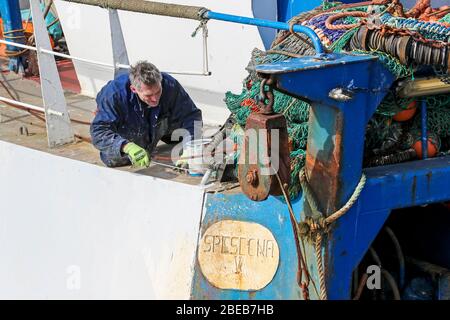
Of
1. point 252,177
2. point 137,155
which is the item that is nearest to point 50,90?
point 137,155

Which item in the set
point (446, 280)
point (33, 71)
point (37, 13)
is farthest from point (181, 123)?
point (33, 71)

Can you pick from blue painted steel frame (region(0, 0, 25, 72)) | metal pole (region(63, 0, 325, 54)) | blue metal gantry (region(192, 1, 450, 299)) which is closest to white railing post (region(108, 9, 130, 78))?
metal pole (region(63, 0, 325, 54))

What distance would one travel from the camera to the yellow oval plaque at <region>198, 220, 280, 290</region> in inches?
142

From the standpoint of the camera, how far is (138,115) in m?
4.47

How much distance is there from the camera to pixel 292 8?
4809mm

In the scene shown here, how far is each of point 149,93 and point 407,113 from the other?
1.51 metres

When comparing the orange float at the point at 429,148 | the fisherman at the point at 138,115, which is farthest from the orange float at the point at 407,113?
the fisherman at the point at 138,115

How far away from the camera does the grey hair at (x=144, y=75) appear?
4.23m

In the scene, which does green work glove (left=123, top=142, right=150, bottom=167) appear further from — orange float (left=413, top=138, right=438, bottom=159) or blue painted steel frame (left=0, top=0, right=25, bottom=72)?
blue painted steel frame (left=0, top=0, right=25, bottom=72)

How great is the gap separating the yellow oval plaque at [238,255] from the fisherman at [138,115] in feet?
2.10

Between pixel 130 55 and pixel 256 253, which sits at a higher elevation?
pixel 130 55
